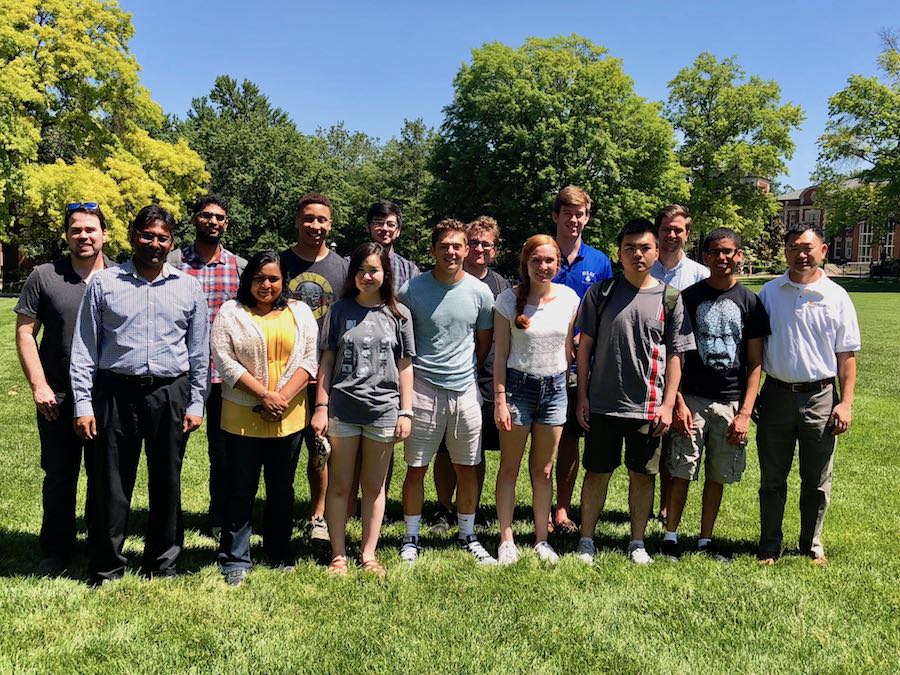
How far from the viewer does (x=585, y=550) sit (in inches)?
182

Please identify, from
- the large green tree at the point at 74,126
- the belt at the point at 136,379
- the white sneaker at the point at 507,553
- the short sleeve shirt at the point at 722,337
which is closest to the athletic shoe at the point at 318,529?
the white sneaker at the point at 507,553

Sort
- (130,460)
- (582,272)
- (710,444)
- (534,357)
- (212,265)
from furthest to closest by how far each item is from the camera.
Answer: (582,272), (212,265), (710,444), (534,357), (130,460)

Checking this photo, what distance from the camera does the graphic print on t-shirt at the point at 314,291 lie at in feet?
15.3

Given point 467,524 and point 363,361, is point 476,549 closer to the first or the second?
point 467,524

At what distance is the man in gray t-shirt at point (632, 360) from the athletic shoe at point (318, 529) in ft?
6.21

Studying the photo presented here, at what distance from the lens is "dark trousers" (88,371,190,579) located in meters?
3.83

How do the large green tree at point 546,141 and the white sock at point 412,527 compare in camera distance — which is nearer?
the white sock at point 412,527

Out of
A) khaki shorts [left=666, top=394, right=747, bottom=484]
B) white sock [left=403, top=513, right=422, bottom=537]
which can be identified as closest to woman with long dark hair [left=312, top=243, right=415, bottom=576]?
white sock [left=403, top=513, right=422, bottom=537]

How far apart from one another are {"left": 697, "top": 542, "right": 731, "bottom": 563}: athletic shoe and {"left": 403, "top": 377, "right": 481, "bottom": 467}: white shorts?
179cm

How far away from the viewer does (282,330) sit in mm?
4078

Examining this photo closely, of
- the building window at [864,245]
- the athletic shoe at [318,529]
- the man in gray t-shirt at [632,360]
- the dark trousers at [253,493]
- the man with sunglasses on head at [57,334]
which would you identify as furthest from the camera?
the building window at [864,245]

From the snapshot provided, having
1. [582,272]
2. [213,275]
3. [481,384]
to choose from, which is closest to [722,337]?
[582,272]

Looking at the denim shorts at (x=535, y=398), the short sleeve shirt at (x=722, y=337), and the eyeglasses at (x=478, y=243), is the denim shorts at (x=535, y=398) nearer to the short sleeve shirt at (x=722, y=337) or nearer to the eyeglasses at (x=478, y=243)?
the short sleeve shirt at (x=722, y=337)

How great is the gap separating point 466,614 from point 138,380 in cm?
232
